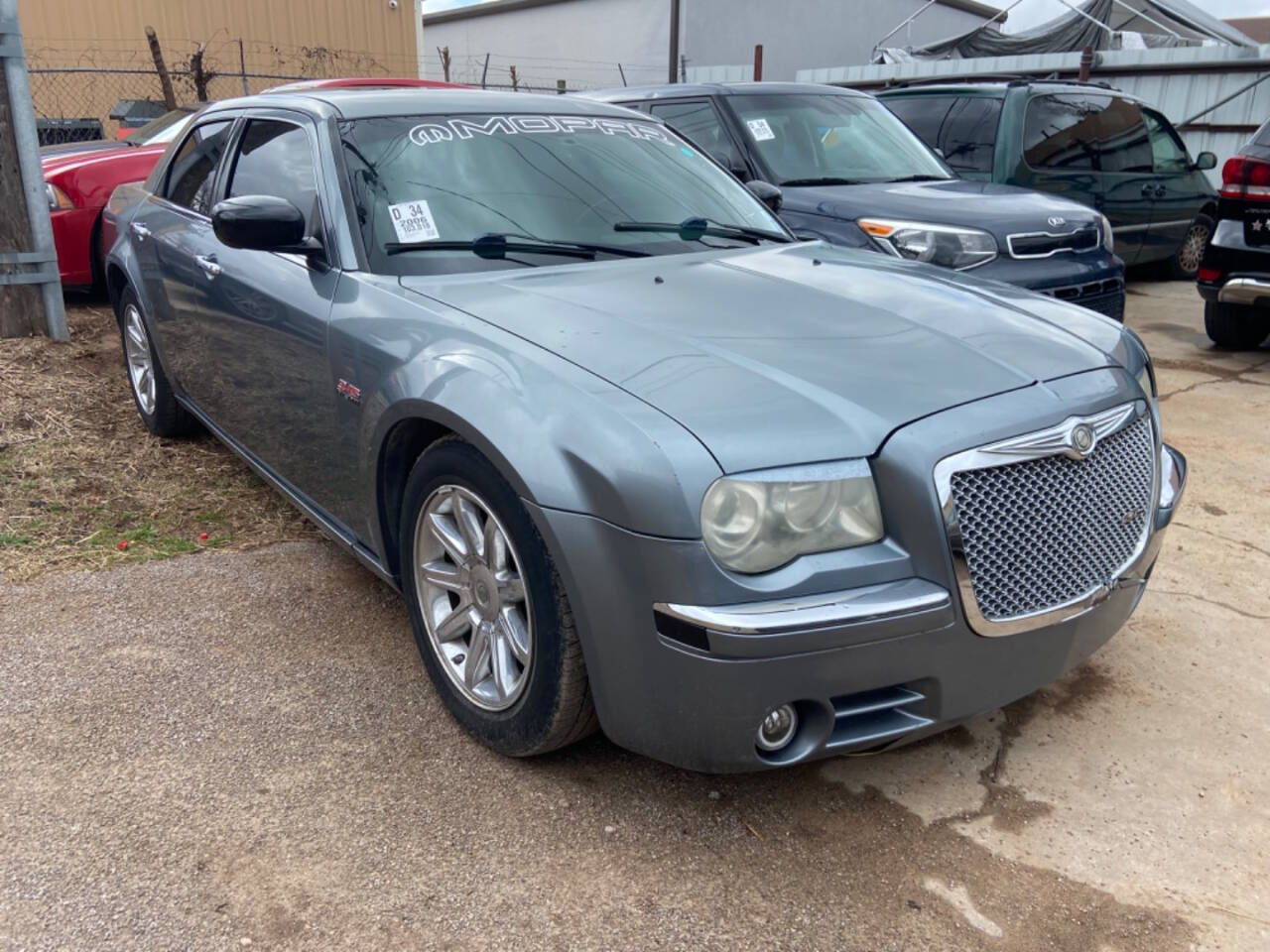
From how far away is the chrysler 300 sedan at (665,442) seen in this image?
2.05 meters

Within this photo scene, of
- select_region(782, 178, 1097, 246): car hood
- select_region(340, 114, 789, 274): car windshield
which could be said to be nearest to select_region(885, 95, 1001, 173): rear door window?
select_region(782, 178, 1097, 246): car hood

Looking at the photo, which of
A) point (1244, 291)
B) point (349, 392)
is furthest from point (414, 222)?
point (1244, 291)

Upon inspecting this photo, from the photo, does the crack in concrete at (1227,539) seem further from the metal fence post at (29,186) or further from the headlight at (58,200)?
the headlight at (58,200)

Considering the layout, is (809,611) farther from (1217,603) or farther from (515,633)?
(1217,603)

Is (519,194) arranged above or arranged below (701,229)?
above

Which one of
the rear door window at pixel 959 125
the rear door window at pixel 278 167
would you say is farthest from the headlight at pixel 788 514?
the rear door window at pixel 959 125

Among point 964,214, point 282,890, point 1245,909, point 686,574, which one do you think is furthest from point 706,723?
point 964,214

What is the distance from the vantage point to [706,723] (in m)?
2.10

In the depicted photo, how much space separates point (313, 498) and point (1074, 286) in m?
4.08

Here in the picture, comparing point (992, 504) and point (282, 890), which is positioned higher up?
point (992, 504)

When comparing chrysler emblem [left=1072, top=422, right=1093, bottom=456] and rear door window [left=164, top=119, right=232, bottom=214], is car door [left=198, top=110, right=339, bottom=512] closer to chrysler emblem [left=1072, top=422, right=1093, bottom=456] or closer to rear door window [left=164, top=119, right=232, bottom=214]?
rear door window [left=164, top=119, right=232, bottom=214]

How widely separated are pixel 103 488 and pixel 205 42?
15.5 metres

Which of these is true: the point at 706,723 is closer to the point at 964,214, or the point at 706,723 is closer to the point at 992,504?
the point at 992,504

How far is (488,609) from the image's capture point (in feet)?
8.30
